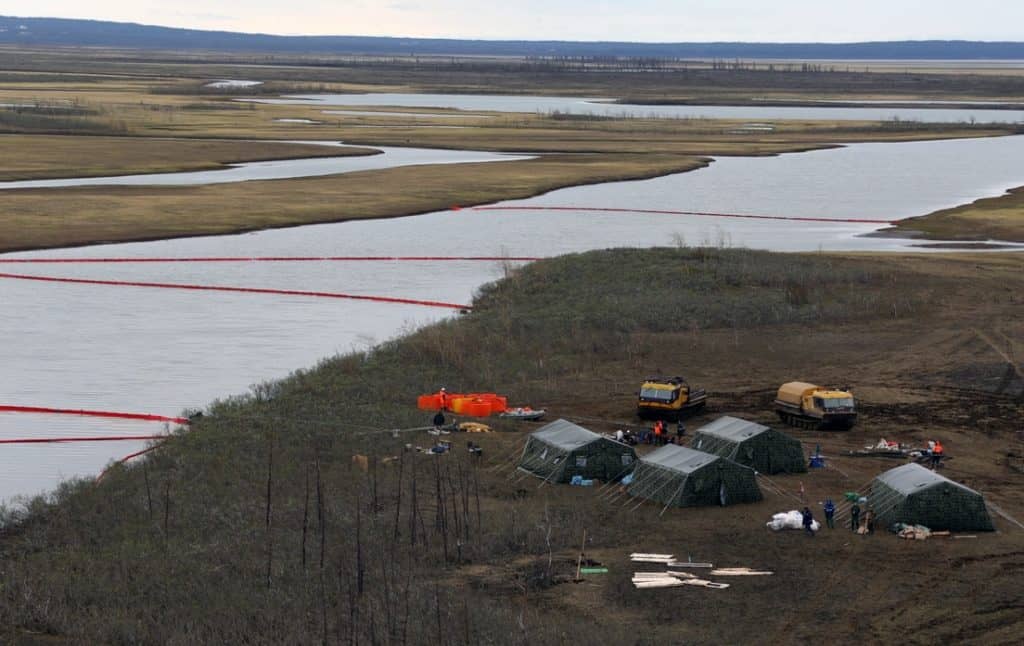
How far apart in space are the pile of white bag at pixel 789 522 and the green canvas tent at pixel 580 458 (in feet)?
14.8

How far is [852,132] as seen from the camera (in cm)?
15575

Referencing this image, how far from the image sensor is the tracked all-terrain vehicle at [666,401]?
38094mm

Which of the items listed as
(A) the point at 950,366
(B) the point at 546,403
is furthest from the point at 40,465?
(A) the point at 950,366

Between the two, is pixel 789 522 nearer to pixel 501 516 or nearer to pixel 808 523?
pixel 808 523

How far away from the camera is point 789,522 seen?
29.4 m

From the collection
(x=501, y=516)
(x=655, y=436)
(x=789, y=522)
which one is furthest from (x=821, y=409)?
(x=501, y=516)

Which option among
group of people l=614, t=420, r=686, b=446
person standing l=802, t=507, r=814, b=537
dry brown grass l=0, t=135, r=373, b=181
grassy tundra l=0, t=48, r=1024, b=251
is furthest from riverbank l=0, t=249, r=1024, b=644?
dry brown grass l=0, t=135, r=373, b=181

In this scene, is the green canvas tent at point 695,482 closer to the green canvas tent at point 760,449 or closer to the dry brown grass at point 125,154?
the green canvas tent at point 760,449

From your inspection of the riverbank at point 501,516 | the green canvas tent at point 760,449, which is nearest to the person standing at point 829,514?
the riverbank at point 501,516

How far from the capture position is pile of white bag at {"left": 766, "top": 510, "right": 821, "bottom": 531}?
2928 centimetres

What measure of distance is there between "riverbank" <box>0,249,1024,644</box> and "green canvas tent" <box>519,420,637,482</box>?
0.50 m

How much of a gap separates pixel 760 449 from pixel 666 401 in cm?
481

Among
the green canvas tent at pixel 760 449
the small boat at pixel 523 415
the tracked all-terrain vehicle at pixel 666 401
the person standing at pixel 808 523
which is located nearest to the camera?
the person standing at pixel 808 523

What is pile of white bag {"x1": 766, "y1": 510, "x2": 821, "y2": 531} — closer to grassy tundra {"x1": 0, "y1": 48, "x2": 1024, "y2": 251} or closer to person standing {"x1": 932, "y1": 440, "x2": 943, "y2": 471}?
person standing {"x1": 932, "y1": 440, "x2": 943, "y2": 471}
